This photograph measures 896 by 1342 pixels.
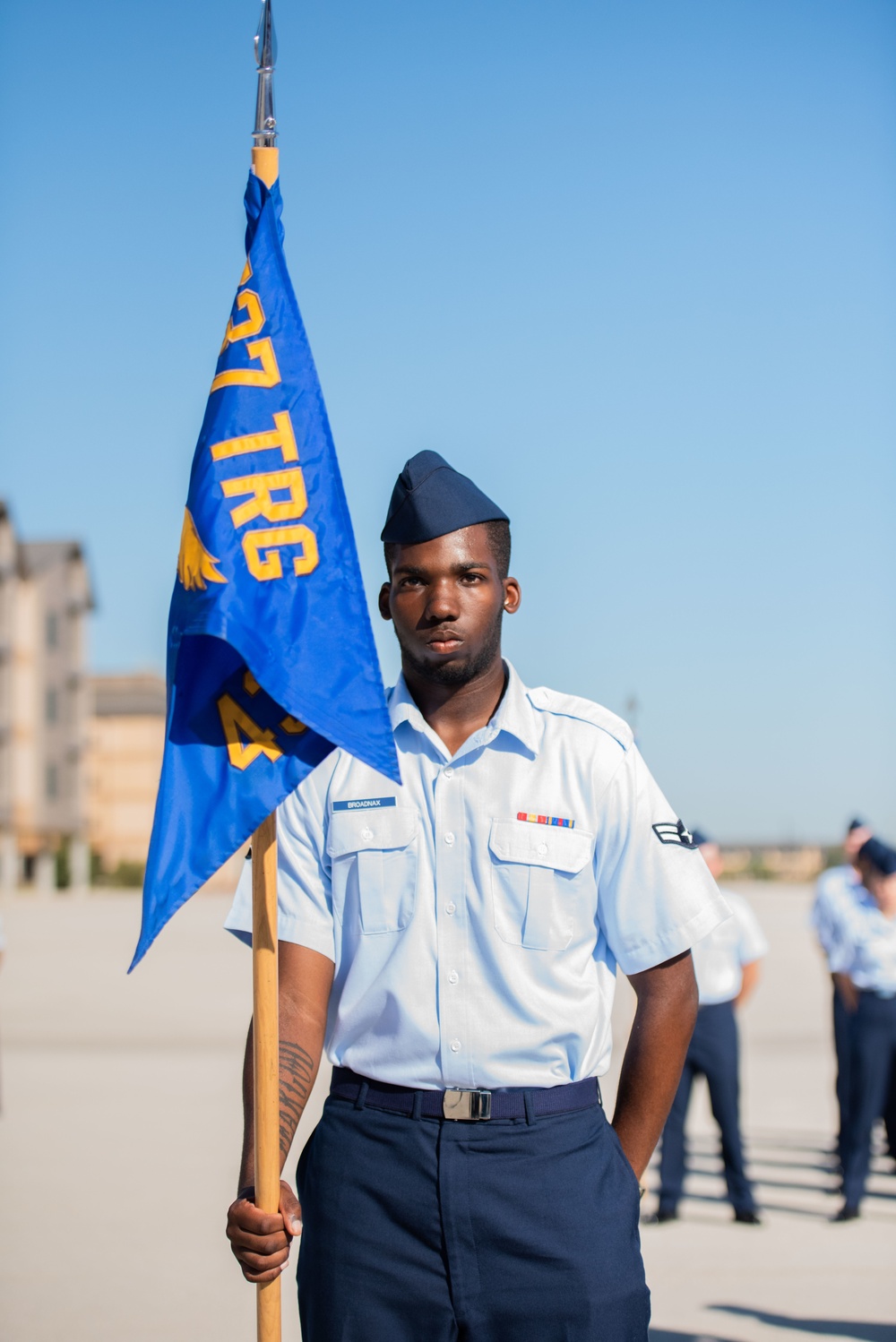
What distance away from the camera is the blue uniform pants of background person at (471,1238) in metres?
2.71

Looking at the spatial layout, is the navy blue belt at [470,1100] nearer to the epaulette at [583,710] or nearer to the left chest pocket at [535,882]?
the left chest pocket at [535,882]

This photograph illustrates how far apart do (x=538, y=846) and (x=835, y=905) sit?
6.75 metres

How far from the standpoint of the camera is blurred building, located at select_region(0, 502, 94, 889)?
2480 inches

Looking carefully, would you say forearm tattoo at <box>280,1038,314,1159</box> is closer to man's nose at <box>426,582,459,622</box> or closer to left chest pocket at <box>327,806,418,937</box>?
left chest pocket at <box>327,806,418,937</box>

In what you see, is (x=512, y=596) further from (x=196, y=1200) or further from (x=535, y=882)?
(x=196, y=1200)

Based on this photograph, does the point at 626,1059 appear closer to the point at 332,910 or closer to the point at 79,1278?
the point at 332,910

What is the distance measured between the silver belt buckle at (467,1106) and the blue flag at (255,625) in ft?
2.00

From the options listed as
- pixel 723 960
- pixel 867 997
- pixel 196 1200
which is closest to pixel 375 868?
pixel 723 960

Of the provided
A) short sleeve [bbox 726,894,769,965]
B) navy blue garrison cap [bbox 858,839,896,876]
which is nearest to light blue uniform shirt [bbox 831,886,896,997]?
navy blue garrison cap [bbox 858,839,896,876]

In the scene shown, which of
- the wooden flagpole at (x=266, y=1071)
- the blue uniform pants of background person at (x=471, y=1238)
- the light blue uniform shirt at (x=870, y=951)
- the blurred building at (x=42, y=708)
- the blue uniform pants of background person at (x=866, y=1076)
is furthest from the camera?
the blurred building at (x=42, y=708)

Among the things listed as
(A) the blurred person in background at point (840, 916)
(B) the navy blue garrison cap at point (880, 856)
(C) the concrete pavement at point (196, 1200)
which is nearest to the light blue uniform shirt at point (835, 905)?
(A) the blurred person in background at point (840, 916)

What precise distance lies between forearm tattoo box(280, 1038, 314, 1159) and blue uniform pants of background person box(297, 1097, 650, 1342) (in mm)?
107

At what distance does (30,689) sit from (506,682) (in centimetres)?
6449

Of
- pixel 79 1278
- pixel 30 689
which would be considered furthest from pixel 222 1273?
pixel 30 689
